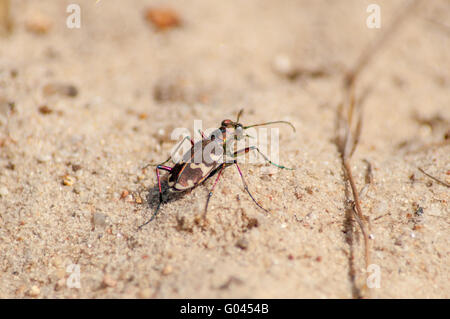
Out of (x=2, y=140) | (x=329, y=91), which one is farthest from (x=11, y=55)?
(x=329, y=91)

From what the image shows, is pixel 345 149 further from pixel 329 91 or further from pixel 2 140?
pixel 2 140

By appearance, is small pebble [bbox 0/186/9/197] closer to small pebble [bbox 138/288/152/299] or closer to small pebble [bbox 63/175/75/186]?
small pebble [bbox 63/175/75/186]

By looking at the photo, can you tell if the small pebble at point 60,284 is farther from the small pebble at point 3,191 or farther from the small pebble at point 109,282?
the small pebble at point 3,191

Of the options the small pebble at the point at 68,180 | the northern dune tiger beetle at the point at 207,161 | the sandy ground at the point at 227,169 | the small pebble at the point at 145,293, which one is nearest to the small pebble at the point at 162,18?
the sandy ground at the point at 227,169

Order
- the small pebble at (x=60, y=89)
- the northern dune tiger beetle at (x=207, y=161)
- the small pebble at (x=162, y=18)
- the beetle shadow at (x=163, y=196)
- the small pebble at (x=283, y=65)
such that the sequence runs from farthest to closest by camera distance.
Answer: the small pebble at (x=162, y=18), the small pebble at (x=283, y=65), the small pebble at (x=60, y=89), the beetle shadow at (x=163, y=196), the northern dune tiger beetle at (x=207, y=161)

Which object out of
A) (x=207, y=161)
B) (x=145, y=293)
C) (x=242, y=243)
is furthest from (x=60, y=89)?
Answer: (x=242, y=243)

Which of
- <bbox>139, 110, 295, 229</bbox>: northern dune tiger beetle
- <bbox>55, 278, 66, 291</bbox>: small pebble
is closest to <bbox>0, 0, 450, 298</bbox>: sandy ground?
<bbox>55, 278, 66, 291</bbox>: small pebble

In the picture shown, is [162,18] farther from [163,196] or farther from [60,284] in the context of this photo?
[60,284]
